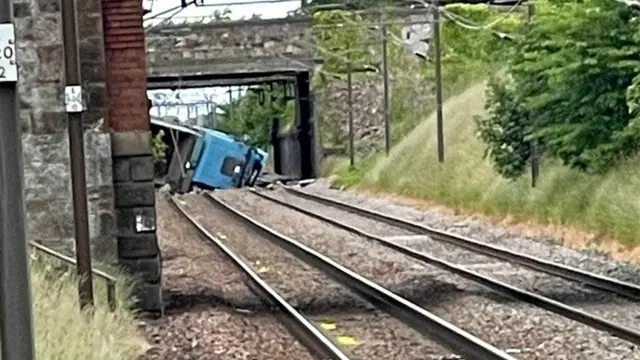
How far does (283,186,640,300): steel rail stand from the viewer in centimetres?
1692

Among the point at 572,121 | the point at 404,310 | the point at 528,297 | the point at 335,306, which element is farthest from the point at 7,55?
the point at 572,121

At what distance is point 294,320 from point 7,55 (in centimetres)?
989

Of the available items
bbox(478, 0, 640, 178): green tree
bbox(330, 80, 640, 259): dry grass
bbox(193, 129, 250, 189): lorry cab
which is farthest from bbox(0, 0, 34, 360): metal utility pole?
bbox(193, 129, 250, 189): lorry cab

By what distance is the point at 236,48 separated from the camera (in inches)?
2122

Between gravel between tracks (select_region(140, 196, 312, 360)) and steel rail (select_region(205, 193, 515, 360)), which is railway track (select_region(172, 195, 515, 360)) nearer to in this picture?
steel rail (select_region(205, 193, 515, 360))

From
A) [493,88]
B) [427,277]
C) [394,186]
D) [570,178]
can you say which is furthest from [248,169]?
[427,277]

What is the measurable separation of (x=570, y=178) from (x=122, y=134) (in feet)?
42.3

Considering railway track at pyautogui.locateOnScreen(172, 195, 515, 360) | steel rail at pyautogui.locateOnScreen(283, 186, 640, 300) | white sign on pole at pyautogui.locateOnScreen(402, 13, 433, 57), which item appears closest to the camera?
railway track at pyautogui.locateOnScreen(172, 195, 515, 360)

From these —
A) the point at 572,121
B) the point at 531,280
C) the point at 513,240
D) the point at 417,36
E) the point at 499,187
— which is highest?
the point at 417,36

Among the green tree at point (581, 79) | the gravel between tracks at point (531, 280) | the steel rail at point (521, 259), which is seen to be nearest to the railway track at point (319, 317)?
the gravel between tracks at point (531, 280)

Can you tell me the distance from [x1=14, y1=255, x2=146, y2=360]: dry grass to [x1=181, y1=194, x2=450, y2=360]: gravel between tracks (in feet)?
6.88

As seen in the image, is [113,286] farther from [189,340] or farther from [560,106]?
[560,106]

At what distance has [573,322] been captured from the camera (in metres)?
14.4

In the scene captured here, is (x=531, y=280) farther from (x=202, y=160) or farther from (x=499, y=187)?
(x=202, y=160)
